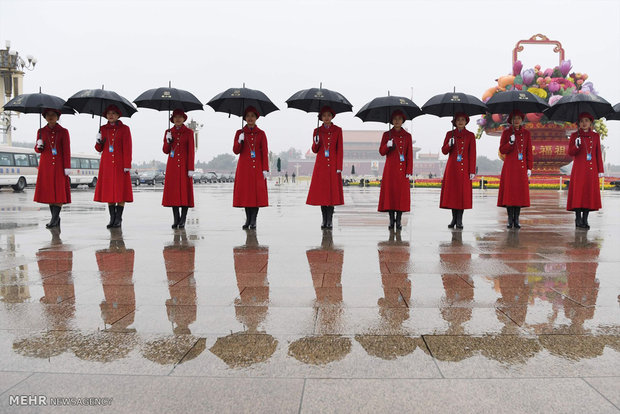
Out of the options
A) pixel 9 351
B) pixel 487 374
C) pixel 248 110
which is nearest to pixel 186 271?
pixel 9 351

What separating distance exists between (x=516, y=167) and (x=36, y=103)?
6.83 metres

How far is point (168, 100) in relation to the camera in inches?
266

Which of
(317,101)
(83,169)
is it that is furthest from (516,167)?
(83,169)

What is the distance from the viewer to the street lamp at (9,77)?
35469 millimetres

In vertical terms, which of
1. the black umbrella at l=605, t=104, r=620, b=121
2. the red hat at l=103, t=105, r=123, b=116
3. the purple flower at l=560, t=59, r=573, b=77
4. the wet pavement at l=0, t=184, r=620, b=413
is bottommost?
the wet pavement at l=0, t=184, r=620, b=413

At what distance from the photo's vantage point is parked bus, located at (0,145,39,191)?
2255 cm

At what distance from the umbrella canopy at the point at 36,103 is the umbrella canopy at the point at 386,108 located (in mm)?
4317

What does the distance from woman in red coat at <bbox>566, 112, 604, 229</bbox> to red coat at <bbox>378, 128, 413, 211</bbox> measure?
2368 mm

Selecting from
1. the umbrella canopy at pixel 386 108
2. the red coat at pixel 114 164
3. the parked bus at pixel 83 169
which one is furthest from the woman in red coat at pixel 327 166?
the parked bus at pixel 83 169

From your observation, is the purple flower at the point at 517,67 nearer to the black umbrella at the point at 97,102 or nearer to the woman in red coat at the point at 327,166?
the woman in red coat at the point at 327,166

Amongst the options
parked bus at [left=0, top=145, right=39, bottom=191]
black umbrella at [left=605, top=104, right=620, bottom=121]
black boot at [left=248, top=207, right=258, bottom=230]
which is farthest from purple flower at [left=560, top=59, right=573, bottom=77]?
parked bus at [left=0, top=145, right=39, bottom=191]

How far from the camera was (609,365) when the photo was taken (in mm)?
1998

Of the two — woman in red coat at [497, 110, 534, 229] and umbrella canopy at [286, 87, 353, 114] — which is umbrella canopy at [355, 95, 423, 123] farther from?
woman in red coat at [497, 110, 534, 229]

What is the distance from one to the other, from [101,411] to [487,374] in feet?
4.71
